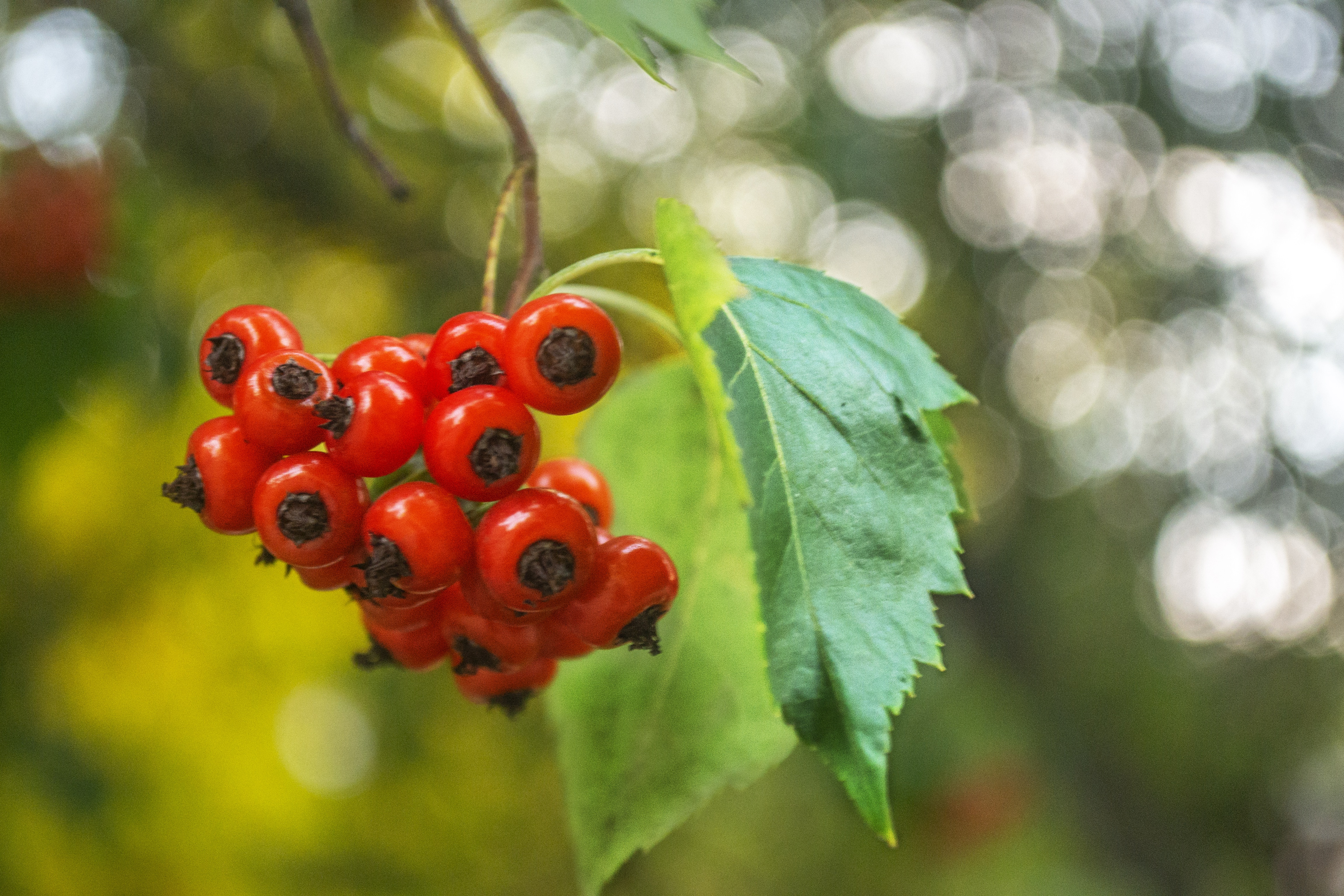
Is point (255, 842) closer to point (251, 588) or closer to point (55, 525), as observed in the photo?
point (251, 588)

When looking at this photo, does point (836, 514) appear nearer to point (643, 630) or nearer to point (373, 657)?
point (643, 630)

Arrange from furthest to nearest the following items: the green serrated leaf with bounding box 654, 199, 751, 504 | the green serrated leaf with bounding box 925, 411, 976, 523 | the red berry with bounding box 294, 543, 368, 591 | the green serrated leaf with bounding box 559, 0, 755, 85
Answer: the green serrated leaf with bounding box 925, 411, 976, 523 → the red berry with bounding box 294, 543, 368, 591 → the green serrated leaf with bounding box 559, 0, 755, 85 → the green serrated leaf with bounding box 654, 199, 751, 504

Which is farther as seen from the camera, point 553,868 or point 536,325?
point 553,868

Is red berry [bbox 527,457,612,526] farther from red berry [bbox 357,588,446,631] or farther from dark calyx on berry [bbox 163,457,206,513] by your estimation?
dark calyx on berry [bbox 163,457,206,513]

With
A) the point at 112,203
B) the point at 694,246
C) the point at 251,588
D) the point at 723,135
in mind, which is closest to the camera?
the point at 694,246

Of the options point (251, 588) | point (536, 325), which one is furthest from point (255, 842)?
point (536, 325)

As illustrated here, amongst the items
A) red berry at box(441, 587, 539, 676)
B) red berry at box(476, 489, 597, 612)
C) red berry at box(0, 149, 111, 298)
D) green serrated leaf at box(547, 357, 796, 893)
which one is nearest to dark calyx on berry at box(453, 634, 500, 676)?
red berry at box(441, 587, 539, 676)

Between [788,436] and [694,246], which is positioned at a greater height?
[694,246]
